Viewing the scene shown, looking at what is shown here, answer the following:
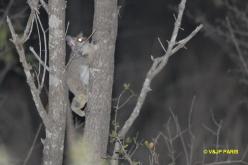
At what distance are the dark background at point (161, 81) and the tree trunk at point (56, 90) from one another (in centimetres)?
Result: 555

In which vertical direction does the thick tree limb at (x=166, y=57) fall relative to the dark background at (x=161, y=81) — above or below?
above

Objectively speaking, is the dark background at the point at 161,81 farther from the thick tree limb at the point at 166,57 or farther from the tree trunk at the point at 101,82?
the thick tree limb at the point at 166,57

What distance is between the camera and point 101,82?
16.4ft

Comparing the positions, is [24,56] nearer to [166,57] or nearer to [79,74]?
[166,57]

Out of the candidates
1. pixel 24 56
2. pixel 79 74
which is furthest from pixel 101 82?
pixel 79 74

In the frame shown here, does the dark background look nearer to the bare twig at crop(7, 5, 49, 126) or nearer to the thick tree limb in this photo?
the thick tree limb

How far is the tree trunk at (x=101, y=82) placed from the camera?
4.97m

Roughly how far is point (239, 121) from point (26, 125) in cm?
356

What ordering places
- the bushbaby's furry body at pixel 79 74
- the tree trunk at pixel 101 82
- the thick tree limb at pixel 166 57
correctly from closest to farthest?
the thick tree limb at pixel 166 57, the tree trunk at pixel 101 82, the bushbaby's furry body at pixel 79 74

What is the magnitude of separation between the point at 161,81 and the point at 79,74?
6969 mm

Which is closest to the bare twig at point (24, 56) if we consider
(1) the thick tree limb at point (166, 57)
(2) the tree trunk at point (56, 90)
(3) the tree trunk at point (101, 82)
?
(2) the tree trunk at point (56, 90)

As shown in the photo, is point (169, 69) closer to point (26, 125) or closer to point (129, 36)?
point (129, 36)

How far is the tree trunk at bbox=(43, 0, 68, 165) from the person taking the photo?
16.0ft

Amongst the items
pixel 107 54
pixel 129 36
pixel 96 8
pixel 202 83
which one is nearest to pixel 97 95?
pixel 107 54
